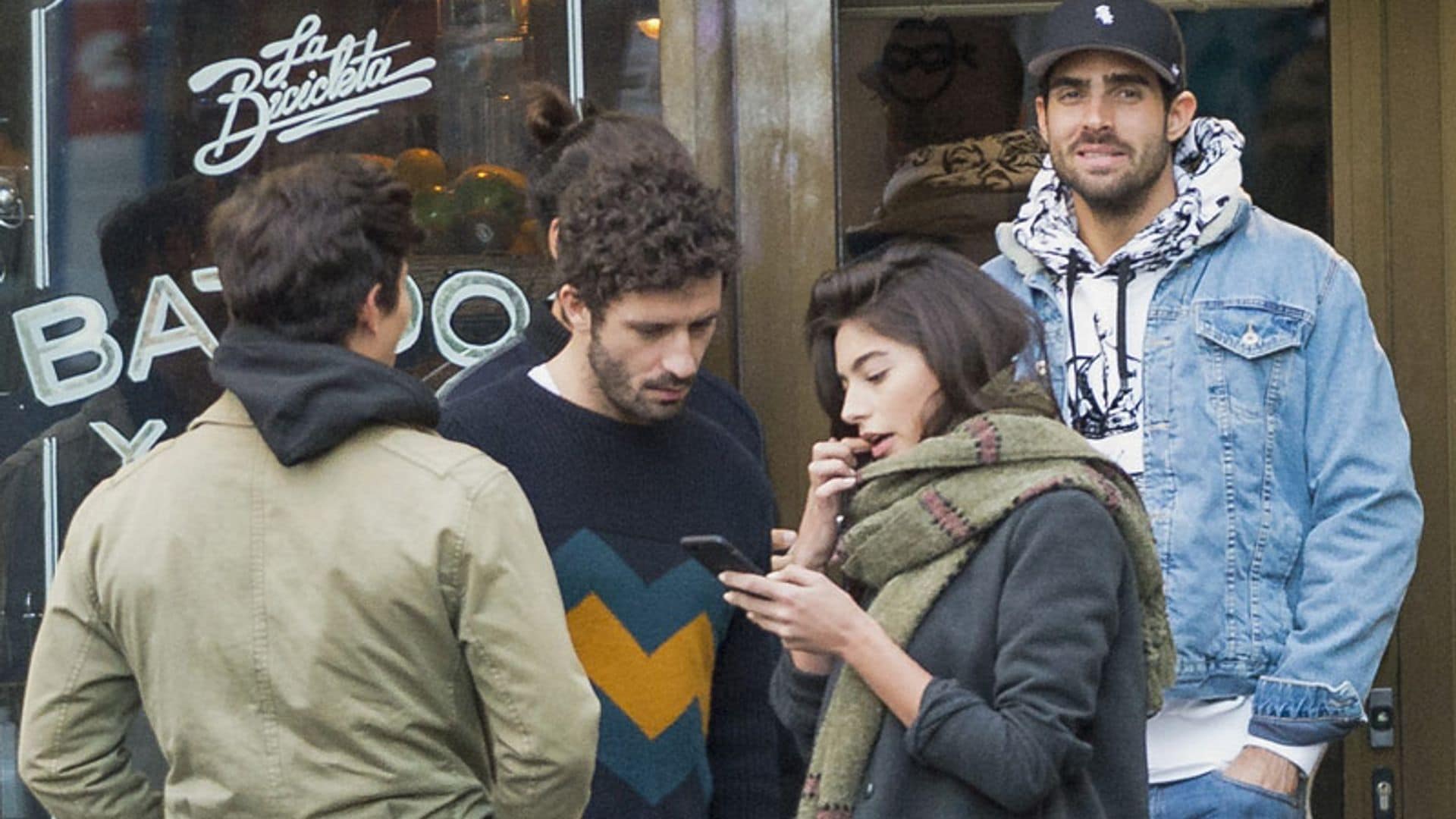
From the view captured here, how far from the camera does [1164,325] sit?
3689 millimetres

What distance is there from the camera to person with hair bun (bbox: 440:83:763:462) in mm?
3555

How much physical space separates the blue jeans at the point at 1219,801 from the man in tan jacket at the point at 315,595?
1150mm

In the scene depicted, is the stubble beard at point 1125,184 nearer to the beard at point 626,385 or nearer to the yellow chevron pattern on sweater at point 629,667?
the beard at point 626,385

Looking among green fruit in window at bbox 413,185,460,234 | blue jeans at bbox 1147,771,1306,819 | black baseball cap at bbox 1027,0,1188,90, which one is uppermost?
black baseball cap at bbox 1027,0,1188,90

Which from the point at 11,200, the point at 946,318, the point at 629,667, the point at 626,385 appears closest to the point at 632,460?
the point at 626,385

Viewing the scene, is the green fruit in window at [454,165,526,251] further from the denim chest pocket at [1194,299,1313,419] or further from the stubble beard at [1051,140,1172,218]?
the denim chest pocket at [1194,299,1313,419]

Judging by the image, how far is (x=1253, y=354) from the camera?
11.9 feet

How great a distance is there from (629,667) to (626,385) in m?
0.41

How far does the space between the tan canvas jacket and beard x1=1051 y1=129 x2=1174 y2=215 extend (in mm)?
1408

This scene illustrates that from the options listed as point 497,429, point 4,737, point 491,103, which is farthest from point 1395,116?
point 4,737

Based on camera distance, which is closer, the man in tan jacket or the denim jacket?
the man in tan jacket

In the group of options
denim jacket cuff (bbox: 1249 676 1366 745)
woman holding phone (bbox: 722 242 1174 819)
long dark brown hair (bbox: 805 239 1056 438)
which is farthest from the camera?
denim jacket cuff (bbox: 1249 676 1366 745)

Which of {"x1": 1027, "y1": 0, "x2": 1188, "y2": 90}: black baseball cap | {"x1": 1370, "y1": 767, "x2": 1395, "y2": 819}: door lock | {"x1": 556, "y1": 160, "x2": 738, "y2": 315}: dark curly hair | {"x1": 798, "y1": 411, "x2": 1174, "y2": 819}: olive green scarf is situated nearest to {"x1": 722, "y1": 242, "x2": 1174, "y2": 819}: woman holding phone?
{"x1": 798, "y1": 411, "x2": 1174, "y2": 819}: olive green scarf

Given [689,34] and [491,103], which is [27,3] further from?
[689,34]
